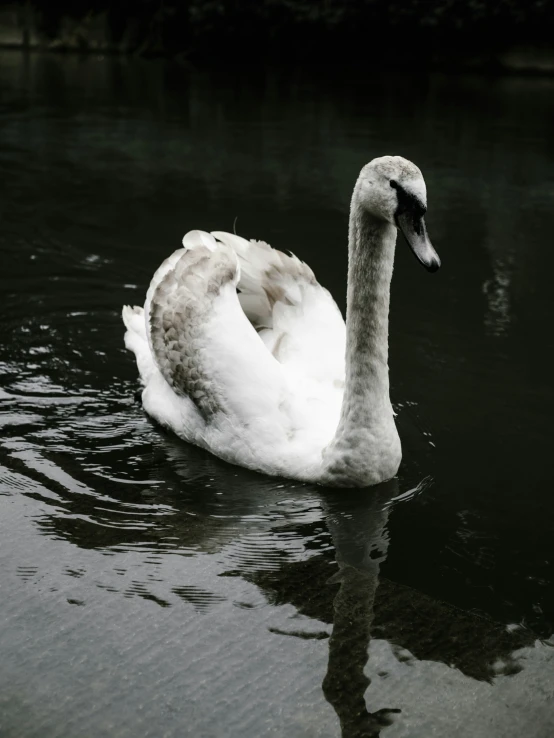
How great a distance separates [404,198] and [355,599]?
1.62 meters

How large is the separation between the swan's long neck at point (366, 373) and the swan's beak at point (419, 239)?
282 millimetres

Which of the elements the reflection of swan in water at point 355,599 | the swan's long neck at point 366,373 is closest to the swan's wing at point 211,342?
the swan's long neck at point 366,373

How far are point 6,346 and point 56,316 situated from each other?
69cm

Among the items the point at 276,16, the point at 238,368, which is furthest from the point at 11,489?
the point at 276,16

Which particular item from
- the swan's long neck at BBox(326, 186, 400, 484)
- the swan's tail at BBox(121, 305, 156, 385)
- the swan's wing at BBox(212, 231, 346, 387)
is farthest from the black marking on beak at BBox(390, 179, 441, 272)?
the swan's tail at BBox(121, 305, 156, 385)

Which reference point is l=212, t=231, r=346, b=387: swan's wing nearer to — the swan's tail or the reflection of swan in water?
the swan's tail

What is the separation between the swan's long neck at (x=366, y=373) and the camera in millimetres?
4852

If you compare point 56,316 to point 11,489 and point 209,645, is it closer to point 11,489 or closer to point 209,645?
point 11,489

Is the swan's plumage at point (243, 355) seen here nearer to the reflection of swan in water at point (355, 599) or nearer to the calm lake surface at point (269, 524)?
the calm lake surface at point (269, 524)

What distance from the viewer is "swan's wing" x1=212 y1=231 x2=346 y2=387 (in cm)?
589

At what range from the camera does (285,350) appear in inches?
231

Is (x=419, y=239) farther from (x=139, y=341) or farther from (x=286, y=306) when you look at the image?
(x=139, y=341)

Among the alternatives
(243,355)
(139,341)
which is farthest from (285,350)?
(139,341)

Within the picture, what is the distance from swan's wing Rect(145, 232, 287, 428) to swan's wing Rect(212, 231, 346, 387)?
7.5 inches
